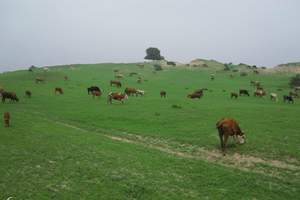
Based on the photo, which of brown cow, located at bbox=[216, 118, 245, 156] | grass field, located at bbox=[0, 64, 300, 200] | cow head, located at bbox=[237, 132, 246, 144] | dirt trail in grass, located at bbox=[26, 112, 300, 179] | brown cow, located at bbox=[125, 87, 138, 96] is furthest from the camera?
brown cow, located at bbox=[125, 87, 138, 96]

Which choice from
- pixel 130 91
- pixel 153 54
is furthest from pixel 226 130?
pixel 153 54

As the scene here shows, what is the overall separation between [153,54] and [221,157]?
350 ft

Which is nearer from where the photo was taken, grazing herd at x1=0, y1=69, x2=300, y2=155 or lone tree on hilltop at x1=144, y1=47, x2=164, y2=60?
grazing herd at x1=0, y1=69, x2=300, y2=155

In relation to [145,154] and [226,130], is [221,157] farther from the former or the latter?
[145,154]

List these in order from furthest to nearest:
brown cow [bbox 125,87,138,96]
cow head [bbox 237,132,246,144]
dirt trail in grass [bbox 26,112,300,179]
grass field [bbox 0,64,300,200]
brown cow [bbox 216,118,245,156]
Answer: brown cow [bbox 125,87,138,96] → cow head [bbox 237,132,246,144] → brown cow [bbox 216,118,245,156] → dirt trail in grass [bbox 26,112,300,179] → grass field [bbox 0,64,300,200]

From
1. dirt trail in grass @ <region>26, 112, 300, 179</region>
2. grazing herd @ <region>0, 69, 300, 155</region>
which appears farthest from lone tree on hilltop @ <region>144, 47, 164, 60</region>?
dirt trail in grass @ <region>26, 112, 300, 179</region>

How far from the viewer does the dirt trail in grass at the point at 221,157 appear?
659 inches

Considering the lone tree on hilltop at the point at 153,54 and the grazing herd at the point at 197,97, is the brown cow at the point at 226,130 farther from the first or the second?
the lone tree on hilltop at the point at 153,54

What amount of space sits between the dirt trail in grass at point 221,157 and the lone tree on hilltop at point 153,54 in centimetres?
10055

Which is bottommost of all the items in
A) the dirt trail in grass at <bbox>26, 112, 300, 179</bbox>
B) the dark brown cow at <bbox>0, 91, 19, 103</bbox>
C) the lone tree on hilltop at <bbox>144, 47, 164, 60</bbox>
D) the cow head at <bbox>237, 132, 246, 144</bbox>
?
the dirt trail in grass at <bbox>26, 112, 300, 179</bbox>

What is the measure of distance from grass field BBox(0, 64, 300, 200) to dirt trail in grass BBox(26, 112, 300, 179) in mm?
52

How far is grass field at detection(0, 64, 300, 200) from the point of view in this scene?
45.1ft

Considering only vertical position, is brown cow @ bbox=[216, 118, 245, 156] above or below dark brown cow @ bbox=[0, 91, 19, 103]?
below

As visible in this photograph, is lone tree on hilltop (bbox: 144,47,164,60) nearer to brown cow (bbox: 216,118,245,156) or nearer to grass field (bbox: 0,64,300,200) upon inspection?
grass field (bbox: 0,64,300,200)
